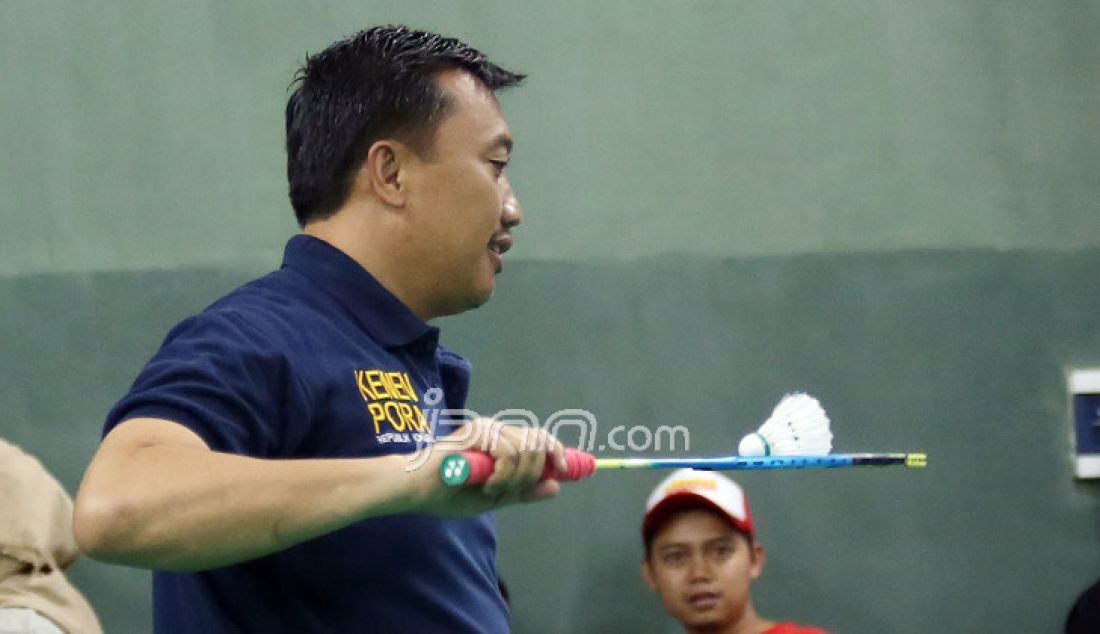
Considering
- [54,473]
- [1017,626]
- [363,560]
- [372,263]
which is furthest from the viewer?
[1017,626]

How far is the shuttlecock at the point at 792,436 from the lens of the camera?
5.52 feet

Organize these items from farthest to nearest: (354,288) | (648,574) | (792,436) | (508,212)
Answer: (648,574) → (792,436) → (508,212) → (354,288)

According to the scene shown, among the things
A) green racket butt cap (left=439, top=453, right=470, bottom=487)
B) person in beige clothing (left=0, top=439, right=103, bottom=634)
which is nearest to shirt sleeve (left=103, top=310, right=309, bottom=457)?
green racket butt cap (left=439, top=453, right=470, bottom=487)

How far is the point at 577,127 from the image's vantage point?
2568 millimetres

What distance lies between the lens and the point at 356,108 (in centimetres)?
139

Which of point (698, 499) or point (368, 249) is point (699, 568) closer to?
point (698, 499)

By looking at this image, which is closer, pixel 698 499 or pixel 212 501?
pixel 212 501

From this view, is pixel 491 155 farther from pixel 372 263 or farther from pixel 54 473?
pixel 54 473

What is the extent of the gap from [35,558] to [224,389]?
1205 millimetres

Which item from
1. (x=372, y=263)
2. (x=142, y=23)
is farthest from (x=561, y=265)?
(x=372, y=263)

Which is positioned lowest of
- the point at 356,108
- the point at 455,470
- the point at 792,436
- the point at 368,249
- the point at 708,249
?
the point at 455,470

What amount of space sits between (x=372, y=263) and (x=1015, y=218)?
1.64 metres

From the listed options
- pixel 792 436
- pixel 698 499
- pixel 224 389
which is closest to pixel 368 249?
pixel 224 389

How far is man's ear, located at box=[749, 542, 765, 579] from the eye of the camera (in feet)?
7.97
